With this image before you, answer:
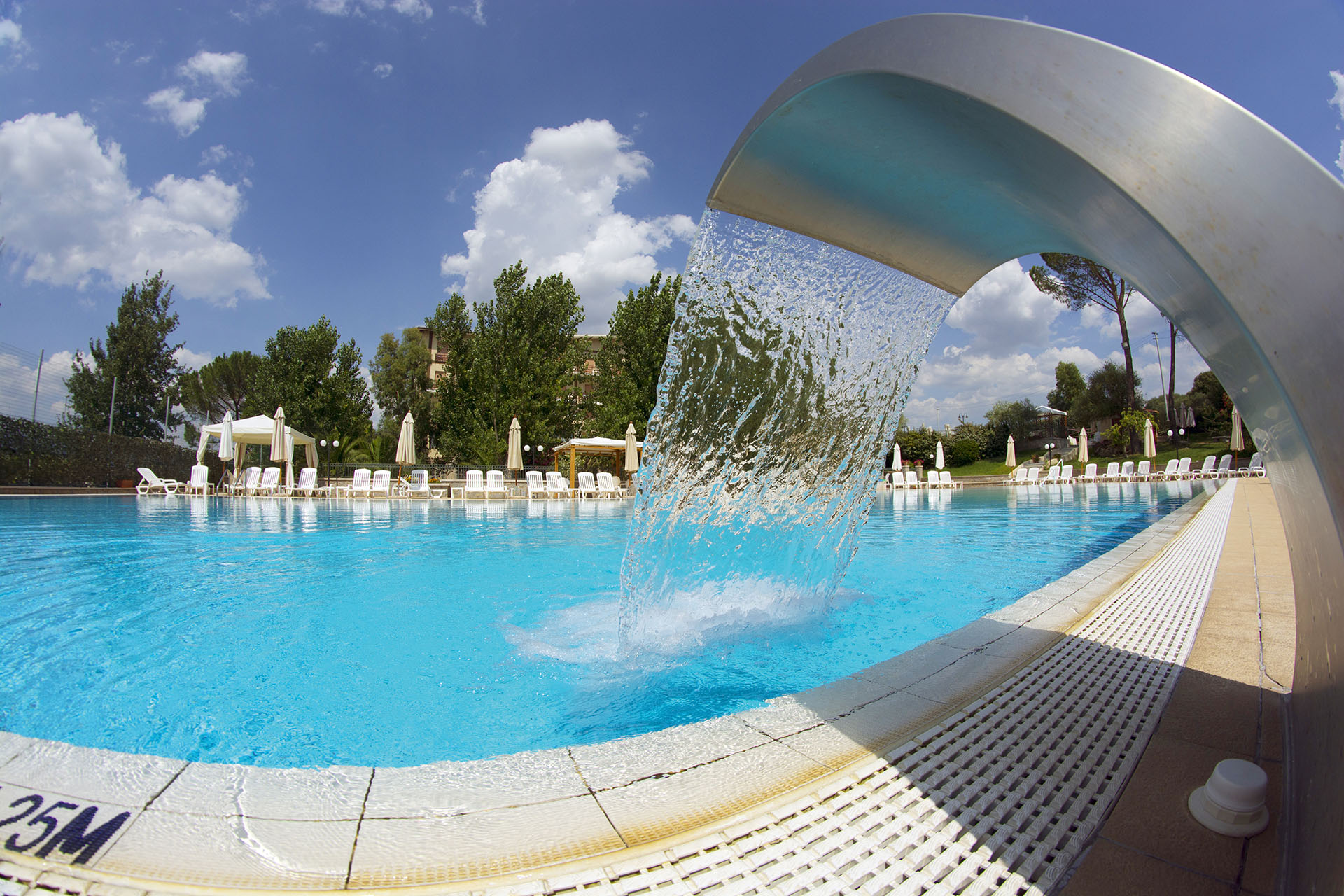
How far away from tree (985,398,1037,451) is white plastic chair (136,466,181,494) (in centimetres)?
4800

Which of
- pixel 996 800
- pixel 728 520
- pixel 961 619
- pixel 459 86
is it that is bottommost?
pixel 961 619

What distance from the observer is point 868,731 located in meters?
2.21

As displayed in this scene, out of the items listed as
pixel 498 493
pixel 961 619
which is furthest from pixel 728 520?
pixel 498 493

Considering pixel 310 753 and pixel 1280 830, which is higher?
pixel 1280 830

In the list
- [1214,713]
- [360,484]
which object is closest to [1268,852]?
[1214,713]

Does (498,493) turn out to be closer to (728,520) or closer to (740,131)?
(728,520)

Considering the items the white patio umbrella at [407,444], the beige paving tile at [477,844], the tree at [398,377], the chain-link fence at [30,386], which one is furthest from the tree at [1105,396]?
the chain-link fence at [30,386]

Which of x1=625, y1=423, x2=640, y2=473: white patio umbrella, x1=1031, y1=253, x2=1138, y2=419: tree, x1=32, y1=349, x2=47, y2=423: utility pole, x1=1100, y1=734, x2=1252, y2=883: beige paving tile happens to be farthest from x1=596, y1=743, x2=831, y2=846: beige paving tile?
x1=1031, y1=253, x2=1138, y2=419: tree

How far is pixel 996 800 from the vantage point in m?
1.76

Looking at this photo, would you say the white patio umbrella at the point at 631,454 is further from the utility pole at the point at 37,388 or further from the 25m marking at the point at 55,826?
the 25m marking at the point at 55,826

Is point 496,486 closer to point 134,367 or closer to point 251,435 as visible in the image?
point 251,435

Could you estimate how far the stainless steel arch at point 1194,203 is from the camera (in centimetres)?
107

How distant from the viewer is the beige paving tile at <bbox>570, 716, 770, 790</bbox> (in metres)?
1.89

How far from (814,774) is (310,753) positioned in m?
2.39
